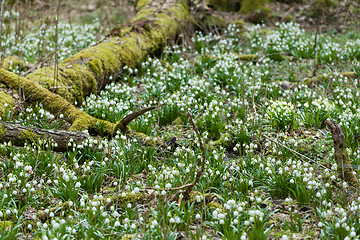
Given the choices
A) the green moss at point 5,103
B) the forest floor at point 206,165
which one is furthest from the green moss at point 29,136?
the green moss at point 5,103

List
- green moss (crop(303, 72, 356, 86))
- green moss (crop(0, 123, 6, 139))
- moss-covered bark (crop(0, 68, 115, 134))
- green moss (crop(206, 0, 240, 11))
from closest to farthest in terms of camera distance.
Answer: green moss (crop(0, 123, 6, 139)), moss-covered bark (crop(0, 68, 115, 134)), green moss (crop(303, 72, 356, 86)), green moss (crop(206, 0, 240, 11))

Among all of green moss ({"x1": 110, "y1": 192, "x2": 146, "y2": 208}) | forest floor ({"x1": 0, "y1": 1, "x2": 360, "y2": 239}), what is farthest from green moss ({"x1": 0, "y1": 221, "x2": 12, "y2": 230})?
green moss ({"x1": 110, "y1": 192, "x2": 146, "y2": 208})

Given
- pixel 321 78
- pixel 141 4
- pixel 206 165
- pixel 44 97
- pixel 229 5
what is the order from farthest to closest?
pixel 229 5, pixel 141 4, pixel 321 78, pixel 44 97, pixel 206 165

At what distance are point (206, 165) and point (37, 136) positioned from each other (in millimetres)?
2205

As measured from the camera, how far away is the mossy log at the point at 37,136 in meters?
4.59

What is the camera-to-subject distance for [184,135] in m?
5.55

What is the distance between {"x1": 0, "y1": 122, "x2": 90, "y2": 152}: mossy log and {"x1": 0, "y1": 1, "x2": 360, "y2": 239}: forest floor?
4.6 inches

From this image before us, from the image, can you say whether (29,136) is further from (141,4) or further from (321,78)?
(141,4)

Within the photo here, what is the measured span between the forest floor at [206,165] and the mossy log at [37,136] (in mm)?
116

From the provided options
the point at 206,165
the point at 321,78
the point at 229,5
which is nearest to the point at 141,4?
the point at 229,5

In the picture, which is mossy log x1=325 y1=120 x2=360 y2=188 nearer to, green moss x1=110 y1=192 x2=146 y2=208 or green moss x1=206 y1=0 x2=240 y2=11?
green moss x1=110 y1=192 x2=146 y2=208

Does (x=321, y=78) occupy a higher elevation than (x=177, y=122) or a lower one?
higher

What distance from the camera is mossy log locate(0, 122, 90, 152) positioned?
181 inches

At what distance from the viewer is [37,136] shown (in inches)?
183
